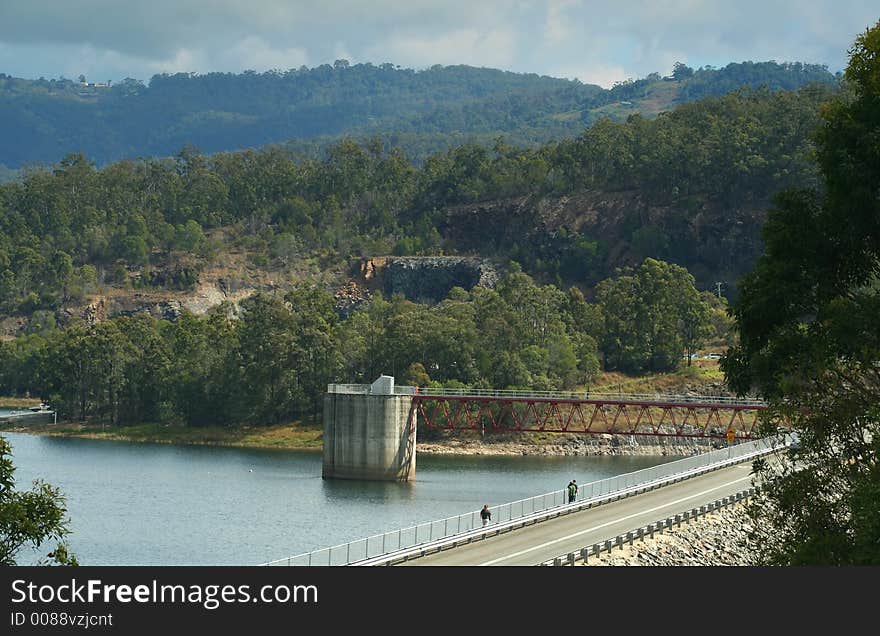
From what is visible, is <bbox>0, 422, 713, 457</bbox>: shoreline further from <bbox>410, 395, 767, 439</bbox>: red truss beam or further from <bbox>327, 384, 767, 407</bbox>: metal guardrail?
<bbox>327, 384, 767, 407</bbox>: metal guardrail

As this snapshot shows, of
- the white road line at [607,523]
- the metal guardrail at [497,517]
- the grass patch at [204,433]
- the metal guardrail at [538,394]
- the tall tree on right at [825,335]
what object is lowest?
the grass patch at [204,433]

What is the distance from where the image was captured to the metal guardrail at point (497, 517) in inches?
2089

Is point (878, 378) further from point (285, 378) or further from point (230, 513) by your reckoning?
point (285, 378)

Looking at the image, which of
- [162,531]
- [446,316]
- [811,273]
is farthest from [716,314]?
[811,273]

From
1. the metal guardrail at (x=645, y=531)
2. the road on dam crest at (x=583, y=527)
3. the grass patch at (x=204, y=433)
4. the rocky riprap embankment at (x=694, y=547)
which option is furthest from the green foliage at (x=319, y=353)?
the rocky riprap embankment at (x=694, y=547)

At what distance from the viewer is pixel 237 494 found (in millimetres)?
106125

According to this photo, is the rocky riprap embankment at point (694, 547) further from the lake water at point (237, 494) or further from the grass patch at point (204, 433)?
the grass patch at point (204, 433)

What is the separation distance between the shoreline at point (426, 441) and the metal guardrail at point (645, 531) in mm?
59271

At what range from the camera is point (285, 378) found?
16062 centimetres

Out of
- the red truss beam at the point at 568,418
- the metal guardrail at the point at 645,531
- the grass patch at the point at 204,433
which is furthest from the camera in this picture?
the grass patch at the point at 204,433

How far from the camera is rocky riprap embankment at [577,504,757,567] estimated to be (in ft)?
210

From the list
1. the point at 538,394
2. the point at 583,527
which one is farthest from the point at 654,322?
the point at 583,527

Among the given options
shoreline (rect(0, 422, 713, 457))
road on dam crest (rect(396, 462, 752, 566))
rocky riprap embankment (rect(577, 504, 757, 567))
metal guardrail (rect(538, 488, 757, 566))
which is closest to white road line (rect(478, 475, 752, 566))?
road on dam crest (rect(396, 462, 752, 566))

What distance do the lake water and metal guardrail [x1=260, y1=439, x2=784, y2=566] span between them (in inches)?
463
